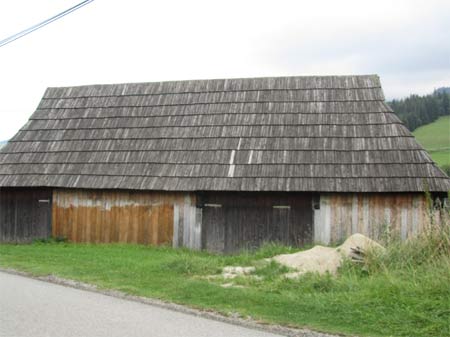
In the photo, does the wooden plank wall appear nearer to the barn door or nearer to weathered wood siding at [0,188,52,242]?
the barn door

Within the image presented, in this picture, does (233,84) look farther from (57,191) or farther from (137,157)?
(57,191)

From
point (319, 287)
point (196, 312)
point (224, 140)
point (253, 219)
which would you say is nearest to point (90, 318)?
point (196, 312)

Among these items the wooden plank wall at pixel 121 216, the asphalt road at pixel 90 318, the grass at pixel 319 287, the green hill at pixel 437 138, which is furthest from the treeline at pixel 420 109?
the asphalt road at pixel 90 318

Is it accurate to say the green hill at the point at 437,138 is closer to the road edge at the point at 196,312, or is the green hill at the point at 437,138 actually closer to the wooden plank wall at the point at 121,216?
the wooden plank wall at the point at 121,216

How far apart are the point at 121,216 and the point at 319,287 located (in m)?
9.54

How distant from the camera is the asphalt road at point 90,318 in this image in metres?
6.46

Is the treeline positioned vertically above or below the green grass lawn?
above

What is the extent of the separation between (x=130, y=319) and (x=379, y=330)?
10.8 feet

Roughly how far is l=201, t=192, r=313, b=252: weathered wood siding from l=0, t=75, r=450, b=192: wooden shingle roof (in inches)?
21.4

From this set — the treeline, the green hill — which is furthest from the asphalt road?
the treeline

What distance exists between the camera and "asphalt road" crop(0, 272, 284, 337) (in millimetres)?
6461

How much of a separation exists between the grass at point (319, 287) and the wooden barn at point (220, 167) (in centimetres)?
318

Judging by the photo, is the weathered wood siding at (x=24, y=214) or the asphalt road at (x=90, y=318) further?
the weathered wood siding at (x=24, y=214)

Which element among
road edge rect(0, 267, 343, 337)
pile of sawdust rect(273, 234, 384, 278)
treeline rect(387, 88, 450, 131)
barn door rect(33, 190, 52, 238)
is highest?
treeline rect(387, 88, 450, 131)
